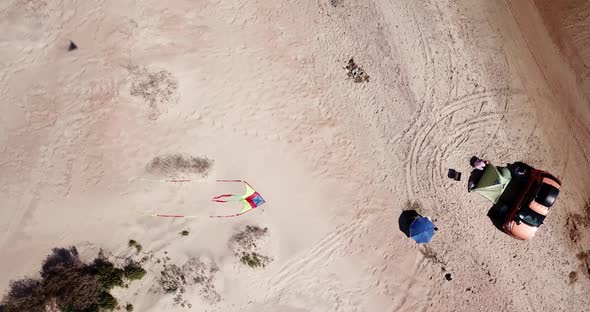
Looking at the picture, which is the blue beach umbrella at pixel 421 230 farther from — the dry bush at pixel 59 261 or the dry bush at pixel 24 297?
the dry bush at pixel 24 297

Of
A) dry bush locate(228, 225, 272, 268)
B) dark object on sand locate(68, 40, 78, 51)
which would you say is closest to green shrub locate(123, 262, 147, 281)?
dry bush locate(228, 225, 272, 268)

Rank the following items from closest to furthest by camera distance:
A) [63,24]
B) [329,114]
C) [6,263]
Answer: [6,263] < [63,24] < [329,114]

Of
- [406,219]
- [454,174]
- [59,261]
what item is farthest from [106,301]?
[454,174]

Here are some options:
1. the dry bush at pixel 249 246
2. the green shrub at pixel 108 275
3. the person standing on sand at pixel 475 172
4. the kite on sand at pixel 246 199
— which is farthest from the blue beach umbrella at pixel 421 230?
the green shrub at pixel 108 275

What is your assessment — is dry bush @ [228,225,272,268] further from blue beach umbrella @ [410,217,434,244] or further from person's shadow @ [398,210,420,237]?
blue beach umbrella @ [410,217,434,244]

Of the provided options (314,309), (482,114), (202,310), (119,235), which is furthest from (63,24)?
(482,114)

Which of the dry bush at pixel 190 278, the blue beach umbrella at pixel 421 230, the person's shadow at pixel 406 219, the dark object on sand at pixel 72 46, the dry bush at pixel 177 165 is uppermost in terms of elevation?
the dark object on sand at pixel 72 46

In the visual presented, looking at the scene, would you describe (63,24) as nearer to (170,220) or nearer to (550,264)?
(170,220)
